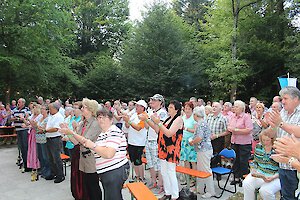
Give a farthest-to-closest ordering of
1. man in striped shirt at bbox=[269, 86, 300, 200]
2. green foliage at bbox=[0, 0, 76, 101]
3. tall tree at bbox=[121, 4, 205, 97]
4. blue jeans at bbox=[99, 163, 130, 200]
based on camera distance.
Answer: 1. tall tree at bbox=[121, 4, 205, 97]
2. green foliage at bbox=[0, 0, 76, 101]
3. man in striped shirt at bbox=[269, 86, 300, 200]
4. blue jeans at bbox=[99, 163, 130, 200]

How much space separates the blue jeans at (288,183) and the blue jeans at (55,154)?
4465mm

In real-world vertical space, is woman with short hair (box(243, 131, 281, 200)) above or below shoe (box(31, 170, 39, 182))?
above

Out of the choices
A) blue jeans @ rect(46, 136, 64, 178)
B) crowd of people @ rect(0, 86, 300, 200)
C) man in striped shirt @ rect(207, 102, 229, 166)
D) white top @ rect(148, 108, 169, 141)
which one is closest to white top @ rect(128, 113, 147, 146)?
crowd of people @ rect(0, 86, 300, 200)

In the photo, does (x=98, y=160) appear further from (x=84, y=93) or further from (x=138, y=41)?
(x=84, y=93)

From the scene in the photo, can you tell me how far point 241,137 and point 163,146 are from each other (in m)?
2.02

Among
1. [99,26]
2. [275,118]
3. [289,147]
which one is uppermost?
[99,26]

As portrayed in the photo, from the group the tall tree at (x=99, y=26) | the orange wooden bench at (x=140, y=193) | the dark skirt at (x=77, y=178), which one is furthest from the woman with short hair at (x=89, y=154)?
the tall tree at (x=99, y=26)

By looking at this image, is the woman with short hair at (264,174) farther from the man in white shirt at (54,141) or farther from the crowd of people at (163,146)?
the man in white shirt at (54,141)

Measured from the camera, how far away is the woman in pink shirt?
555 cm

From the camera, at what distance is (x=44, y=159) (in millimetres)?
6324

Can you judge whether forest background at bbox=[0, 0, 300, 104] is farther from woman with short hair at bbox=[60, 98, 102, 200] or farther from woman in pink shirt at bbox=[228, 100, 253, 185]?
woman in pink shirt at bbox=[228, 100, 253, 185]

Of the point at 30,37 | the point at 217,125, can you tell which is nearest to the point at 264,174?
the point at 217,125

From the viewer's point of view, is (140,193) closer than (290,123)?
No

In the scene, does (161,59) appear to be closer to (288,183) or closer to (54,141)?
(54,141)
